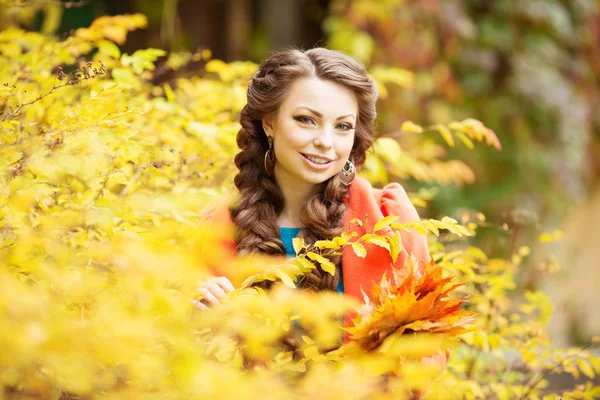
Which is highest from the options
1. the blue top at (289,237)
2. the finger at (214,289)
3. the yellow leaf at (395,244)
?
the yellow leaf at (395,244)

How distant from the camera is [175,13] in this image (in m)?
4.87

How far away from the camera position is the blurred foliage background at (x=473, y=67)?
441 centimetres

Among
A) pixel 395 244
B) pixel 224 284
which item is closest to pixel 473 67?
pixel 395 244

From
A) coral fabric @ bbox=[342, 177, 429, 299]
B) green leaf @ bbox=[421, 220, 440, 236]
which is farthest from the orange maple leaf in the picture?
coral fabric @ bbox=[342, 177, 429, 299]

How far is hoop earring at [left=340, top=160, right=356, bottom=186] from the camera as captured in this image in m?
1.84

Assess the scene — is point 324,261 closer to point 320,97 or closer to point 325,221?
point 325,221

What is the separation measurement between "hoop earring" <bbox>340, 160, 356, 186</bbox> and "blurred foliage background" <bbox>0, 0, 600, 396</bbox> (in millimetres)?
2442

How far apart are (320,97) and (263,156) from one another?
29 cm

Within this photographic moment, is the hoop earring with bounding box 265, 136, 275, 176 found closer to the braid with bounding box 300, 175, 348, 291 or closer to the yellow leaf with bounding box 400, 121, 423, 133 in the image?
the braid with bounding box 300, 175, 348, 291

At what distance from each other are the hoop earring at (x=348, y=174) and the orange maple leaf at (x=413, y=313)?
494 millimetres

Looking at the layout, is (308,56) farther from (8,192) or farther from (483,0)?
(483,0)

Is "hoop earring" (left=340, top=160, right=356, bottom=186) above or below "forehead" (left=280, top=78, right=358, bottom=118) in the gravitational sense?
below

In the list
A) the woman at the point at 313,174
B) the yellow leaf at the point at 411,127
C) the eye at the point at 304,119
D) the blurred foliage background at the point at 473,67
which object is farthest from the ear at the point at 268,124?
the blurred foliage background at the point at 473,67

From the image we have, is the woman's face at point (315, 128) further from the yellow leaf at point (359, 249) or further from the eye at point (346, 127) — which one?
the yellow leaf at point (359, 249)
